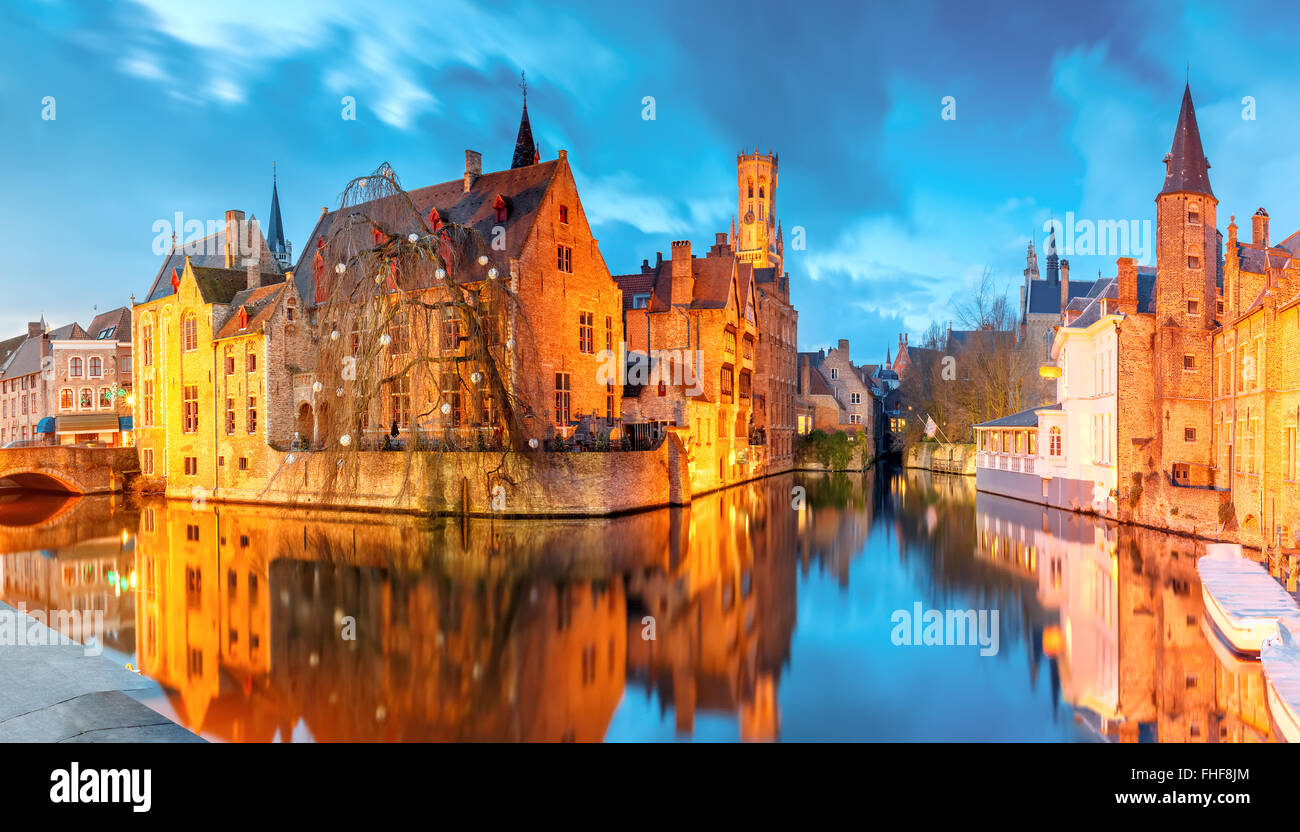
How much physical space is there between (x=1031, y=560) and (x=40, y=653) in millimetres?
20108

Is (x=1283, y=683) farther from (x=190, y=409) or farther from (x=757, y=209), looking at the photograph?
(x=757, y=209)

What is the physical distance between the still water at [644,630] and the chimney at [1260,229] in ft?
32.8

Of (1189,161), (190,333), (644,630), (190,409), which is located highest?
(1189,161)

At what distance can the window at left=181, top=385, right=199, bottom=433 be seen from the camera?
36375mm

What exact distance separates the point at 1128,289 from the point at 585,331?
788 inches

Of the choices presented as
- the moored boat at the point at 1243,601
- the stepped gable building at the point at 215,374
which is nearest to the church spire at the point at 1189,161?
the moored boat at the point at 1243,601

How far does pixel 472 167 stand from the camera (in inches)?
1395

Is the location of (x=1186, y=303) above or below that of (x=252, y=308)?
below

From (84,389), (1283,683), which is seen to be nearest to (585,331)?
(1283,683)

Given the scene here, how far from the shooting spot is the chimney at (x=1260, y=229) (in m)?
24.5

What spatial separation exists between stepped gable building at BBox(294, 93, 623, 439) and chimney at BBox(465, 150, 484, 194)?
0.05 m

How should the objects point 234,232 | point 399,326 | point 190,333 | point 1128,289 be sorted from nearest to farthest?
point 399,326, point 1128,289, point 190,333, point 234,232
